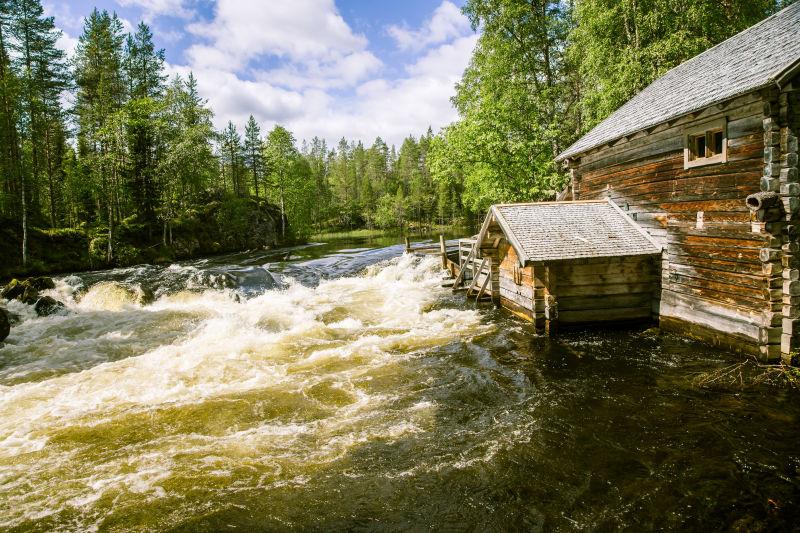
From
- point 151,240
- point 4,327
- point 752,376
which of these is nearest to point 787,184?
point 752,376

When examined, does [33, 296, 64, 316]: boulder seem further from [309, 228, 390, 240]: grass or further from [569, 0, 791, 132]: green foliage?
[309, 228, 390, 240]: grass

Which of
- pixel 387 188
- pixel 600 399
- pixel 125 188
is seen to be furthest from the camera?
pixel 387 188

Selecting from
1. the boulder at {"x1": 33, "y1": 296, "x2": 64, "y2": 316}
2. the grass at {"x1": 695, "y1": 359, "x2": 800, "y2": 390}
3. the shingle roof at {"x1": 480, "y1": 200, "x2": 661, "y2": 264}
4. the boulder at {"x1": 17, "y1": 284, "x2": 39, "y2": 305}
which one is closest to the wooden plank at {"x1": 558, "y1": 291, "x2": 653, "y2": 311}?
the shingle roof at {"x1": 480, "y1": 200, "x2": 661, "y2": 264}

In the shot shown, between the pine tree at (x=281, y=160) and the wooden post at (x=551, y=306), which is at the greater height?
the pine tree at (x=281, y=160)

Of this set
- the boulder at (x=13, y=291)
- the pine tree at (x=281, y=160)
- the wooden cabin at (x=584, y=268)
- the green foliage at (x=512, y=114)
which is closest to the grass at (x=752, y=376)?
the wooden cabin at (x=584, y=268)

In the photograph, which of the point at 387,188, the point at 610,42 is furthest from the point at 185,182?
the point at 387,188

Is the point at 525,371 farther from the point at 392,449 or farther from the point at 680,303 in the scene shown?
the point at 680,303

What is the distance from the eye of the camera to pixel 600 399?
732cm

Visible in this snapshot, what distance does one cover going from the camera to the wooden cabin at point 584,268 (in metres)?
10.5

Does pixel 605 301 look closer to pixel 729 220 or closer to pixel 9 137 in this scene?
pixel 729 220

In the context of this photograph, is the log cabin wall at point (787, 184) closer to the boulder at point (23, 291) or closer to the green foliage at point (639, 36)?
the green foliage at point (639, 36)

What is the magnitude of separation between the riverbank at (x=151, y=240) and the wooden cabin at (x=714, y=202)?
26988mm

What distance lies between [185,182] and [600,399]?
123ft

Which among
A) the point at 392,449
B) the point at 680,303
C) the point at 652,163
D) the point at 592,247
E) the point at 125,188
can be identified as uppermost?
the point at 125,188
